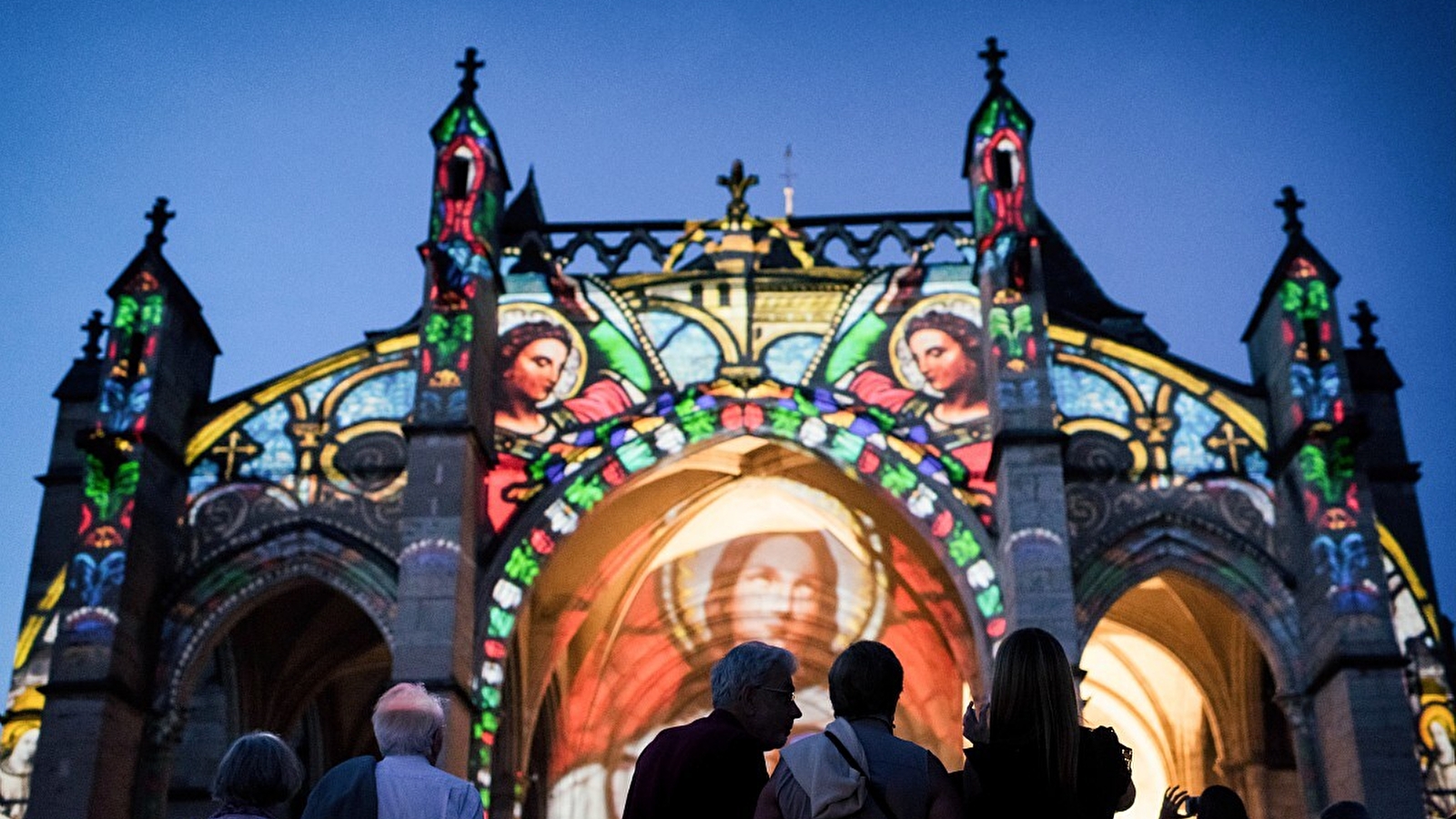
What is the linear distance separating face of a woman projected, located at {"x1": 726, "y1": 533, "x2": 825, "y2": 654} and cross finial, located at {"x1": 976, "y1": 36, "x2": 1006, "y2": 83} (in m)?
6.77

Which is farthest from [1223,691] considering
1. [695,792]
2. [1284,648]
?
[695,792]

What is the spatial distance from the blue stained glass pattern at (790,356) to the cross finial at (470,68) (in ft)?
13.2

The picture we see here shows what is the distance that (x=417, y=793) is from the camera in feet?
Answer: 14.8

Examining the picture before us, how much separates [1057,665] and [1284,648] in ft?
39.7

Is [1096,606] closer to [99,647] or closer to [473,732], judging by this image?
[473,732]

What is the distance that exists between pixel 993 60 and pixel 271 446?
7.99 metres

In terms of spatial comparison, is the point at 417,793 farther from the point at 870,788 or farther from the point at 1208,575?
the point at 1208,575

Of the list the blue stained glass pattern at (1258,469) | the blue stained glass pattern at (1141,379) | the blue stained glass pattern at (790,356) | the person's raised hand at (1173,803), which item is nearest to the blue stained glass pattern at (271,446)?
the blue stained glass pattern at (790,356)

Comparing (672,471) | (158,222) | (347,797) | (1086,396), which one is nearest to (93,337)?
(158,222)

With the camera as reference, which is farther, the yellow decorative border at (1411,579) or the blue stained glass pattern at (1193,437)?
the yellow decorative border at (1411,579)

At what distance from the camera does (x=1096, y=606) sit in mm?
15078

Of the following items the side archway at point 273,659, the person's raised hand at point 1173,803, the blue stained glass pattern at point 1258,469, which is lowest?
the person's raised hand at point 1173,803

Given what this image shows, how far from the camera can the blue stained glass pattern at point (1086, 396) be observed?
15.9 meters

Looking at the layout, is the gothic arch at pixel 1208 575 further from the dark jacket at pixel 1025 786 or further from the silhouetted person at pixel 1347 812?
the dark jacket at pixel 1025 786
